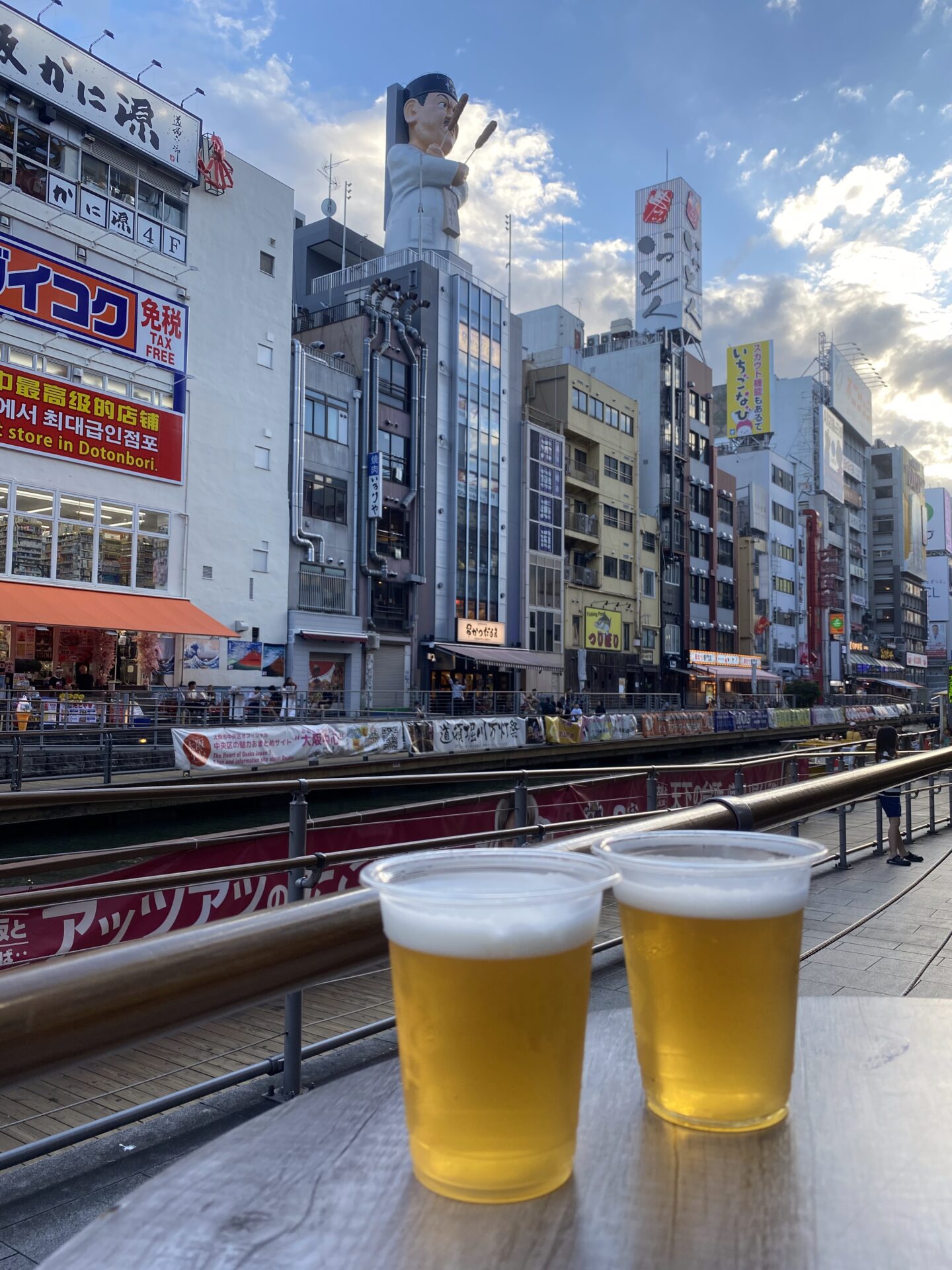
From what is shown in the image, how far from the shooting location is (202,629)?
2578 centimetres

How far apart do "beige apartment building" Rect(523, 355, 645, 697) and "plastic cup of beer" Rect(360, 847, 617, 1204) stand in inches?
1747

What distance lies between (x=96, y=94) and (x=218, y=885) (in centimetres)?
2696

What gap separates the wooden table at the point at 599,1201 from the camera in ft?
2.23

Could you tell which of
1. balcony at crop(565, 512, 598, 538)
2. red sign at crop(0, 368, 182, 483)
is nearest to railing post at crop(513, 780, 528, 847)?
red sign at crop(0, 368, 182, 483)

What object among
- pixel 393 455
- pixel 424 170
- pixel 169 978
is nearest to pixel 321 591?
pixel 393 455

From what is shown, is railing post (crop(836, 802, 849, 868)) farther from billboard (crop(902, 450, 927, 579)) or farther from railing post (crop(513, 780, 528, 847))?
billboard (crop(902, 450, 927, 579))

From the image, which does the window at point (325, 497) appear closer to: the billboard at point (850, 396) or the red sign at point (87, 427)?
the red sign at point (87, 427)

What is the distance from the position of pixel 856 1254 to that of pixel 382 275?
1622 inches

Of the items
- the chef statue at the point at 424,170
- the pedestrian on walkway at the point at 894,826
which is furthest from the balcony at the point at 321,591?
the pedestrian on walkway at the point at 894,826

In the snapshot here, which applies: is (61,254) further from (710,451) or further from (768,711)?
(710,451)

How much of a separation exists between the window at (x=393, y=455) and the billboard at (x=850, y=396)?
62.6 m

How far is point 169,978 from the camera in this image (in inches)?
41.1

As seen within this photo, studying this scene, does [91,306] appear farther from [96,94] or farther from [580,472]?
[580,472]

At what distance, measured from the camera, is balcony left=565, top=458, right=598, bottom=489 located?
156 ft
